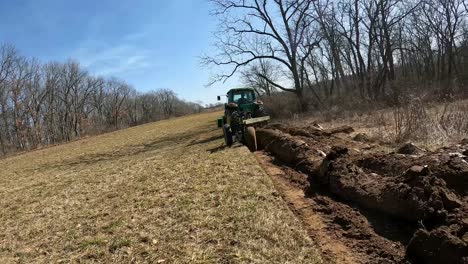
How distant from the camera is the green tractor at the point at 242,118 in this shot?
11.9m

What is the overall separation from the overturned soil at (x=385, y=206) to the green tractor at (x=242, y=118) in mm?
4876

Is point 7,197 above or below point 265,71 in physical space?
below

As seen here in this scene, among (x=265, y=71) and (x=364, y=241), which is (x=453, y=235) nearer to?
(x=364, y=241)

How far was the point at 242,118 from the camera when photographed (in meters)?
13.4

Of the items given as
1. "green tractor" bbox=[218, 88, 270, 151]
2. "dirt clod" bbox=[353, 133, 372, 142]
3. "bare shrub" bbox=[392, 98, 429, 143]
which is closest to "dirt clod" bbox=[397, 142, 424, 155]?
"bare shrub" bbox=[392, 98, 429, 143]

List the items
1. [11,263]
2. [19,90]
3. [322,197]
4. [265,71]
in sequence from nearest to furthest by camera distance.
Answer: [11,263], [322,197], [19,90], [265,71]

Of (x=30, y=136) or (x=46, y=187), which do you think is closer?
(x=46, y=187)

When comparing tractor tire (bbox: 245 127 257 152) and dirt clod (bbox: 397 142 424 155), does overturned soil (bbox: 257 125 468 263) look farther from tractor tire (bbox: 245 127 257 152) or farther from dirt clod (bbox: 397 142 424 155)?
tractor tire (bbox: 245 127 257 152)

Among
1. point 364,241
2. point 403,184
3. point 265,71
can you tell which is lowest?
point 364,241

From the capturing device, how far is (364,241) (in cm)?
413

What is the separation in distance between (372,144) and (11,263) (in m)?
7.36

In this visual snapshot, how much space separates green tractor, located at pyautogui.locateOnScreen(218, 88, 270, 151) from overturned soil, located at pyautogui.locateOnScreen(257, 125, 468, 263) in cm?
488

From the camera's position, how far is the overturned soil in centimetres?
364

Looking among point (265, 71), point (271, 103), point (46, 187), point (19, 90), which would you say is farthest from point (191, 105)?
point (46, 187)
